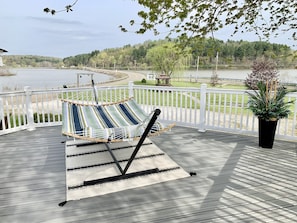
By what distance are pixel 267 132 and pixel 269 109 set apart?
0.41 m

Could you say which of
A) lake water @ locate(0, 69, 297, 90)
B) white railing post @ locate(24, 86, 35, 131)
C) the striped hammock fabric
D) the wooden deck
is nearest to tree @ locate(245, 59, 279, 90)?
lake water @ locate(0, 69, 297, 90)

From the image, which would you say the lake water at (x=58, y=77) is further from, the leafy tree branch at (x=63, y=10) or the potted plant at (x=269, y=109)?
the leafy tree branch at (x=63, y=10)

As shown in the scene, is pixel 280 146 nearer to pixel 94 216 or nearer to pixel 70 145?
Result: pixel 94 216

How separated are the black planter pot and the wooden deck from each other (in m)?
0.15

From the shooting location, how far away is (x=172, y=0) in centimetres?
264

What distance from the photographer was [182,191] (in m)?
2.51

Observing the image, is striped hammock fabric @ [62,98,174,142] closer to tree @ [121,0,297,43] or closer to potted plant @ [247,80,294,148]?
tree @ [121,0,297,43]

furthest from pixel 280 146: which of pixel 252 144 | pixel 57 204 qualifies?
pixel 57 204

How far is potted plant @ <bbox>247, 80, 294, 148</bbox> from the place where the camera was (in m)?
3.74

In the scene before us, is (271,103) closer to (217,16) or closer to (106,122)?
(217,16)

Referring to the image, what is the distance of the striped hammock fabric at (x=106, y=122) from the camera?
2.80 m

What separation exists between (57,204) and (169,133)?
2.90m

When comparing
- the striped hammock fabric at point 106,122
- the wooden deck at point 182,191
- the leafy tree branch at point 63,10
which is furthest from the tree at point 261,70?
the leafy tree branch at point 63,10

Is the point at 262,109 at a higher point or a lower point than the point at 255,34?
lower
